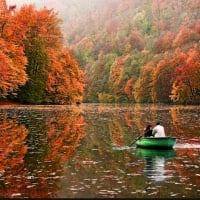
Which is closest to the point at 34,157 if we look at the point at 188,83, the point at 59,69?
the point at 59,69

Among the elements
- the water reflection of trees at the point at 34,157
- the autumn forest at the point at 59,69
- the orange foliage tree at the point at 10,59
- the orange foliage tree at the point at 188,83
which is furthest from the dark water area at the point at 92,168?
the orange foliage tree at the point at 188,83

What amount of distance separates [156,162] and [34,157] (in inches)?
255

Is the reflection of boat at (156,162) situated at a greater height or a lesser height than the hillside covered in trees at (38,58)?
lesser

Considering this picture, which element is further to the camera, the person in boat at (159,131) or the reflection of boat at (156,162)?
the person in boat at (159,131)

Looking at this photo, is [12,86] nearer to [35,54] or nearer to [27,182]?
[35,54]

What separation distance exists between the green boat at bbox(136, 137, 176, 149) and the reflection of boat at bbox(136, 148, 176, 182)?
0.27 meters

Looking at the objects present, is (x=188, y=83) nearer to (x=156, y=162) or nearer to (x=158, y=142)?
(x=158, y=142)

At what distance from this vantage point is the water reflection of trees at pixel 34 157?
19191 mm

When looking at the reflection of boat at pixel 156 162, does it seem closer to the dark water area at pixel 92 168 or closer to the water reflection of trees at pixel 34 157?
the dark water area at pixel 92 168

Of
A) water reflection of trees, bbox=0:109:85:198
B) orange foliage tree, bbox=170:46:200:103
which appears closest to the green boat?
water reflection of trees, bbox=0:109:85:198

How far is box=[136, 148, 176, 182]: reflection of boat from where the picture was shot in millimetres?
21922

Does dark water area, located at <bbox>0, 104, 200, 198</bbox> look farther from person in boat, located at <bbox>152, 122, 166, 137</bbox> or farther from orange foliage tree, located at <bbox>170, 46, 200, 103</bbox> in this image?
orange foliage tree, located at <bbox>170, 46, 200, 103</bbox>

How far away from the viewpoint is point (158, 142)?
1234 inches

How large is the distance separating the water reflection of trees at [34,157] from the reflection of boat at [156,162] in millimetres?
3927
